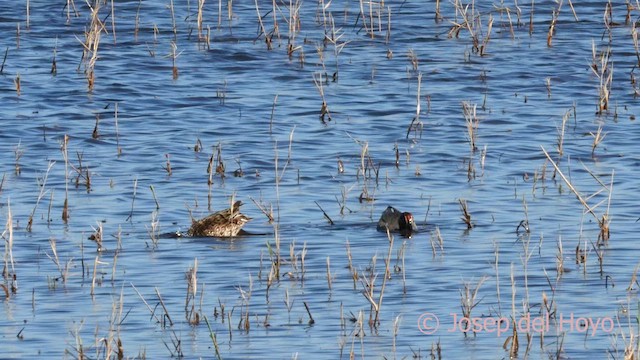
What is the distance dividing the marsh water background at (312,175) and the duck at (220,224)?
0.39ft

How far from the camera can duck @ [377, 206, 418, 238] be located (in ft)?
40.5

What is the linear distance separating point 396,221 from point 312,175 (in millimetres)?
2441

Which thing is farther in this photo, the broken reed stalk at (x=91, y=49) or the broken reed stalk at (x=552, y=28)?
the broken reed stalk at (x=552, y=28)

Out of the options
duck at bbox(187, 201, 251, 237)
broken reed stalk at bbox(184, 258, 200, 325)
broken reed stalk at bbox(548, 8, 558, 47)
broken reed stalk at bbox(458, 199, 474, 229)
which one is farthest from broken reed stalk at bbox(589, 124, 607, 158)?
broken reed stalk at bbox(184, 258, 200, 325)

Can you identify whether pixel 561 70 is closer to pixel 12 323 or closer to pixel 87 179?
pixel 87 179

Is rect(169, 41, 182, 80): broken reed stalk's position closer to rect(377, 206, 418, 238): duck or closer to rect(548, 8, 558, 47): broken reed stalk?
rect(548, 8, 558, 47): broken reed stalk

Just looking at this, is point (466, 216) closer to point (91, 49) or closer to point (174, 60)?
point (174, 60)

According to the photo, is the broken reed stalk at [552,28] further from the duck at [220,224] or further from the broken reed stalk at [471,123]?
the duck at [220,224]

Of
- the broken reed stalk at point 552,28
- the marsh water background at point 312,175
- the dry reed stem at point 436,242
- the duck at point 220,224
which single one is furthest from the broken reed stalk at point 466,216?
the broken reed stalk at point 552,28

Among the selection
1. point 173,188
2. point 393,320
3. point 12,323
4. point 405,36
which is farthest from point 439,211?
point 405,36

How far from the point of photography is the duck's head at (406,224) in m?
12.3
